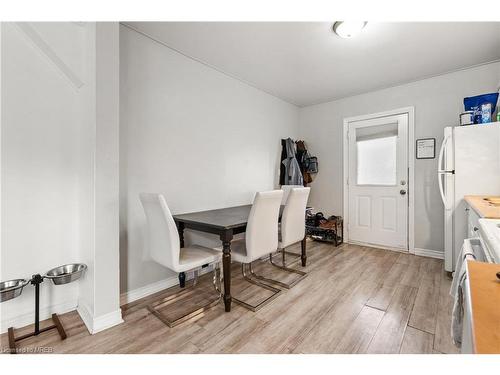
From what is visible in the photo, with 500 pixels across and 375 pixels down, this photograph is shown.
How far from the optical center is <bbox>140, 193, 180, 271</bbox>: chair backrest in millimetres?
1732

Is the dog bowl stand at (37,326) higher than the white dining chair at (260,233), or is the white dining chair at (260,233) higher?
the white dining chair at (260,233)

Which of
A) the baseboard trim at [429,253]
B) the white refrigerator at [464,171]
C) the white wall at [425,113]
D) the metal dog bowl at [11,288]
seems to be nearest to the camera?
the metal dog bowl at [11,288]

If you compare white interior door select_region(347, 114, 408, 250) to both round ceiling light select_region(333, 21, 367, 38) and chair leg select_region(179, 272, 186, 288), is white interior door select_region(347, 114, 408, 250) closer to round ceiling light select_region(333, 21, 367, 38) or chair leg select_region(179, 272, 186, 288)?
round ceiling light select_region(333, 21, 367, 38)

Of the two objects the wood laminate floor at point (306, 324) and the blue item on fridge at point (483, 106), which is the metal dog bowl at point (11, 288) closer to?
the wood laminate floor at point (306, 324)

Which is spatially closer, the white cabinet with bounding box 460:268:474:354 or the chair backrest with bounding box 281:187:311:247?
the white cabinet with bounding box 460:268:474:354

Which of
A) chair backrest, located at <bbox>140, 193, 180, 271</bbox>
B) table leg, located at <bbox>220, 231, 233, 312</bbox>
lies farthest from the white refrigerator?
chair backrest, located at <bbox>140, 193, 180, 271</bbox>

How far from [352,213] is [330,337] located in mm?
2588

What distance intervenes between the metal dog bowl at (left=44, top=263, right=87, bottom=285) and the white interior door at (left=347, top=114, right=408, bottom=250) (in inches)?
143

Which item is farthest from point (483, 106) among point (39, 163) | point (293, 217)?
point (39, 163)

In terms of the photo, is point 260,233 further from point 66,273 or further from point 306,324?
point 66,273

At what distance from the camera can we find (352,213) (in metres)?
3.79

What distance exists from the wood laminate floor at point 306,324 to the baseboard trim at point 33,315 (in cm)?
6

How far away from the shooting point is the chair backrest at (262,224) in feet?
6.43

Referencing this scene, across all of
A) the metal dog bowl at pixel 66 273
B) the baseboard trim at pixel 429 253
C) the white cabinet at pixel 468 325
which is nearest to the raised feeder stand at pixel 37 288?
the metal dog bowl at pixel 66 273
